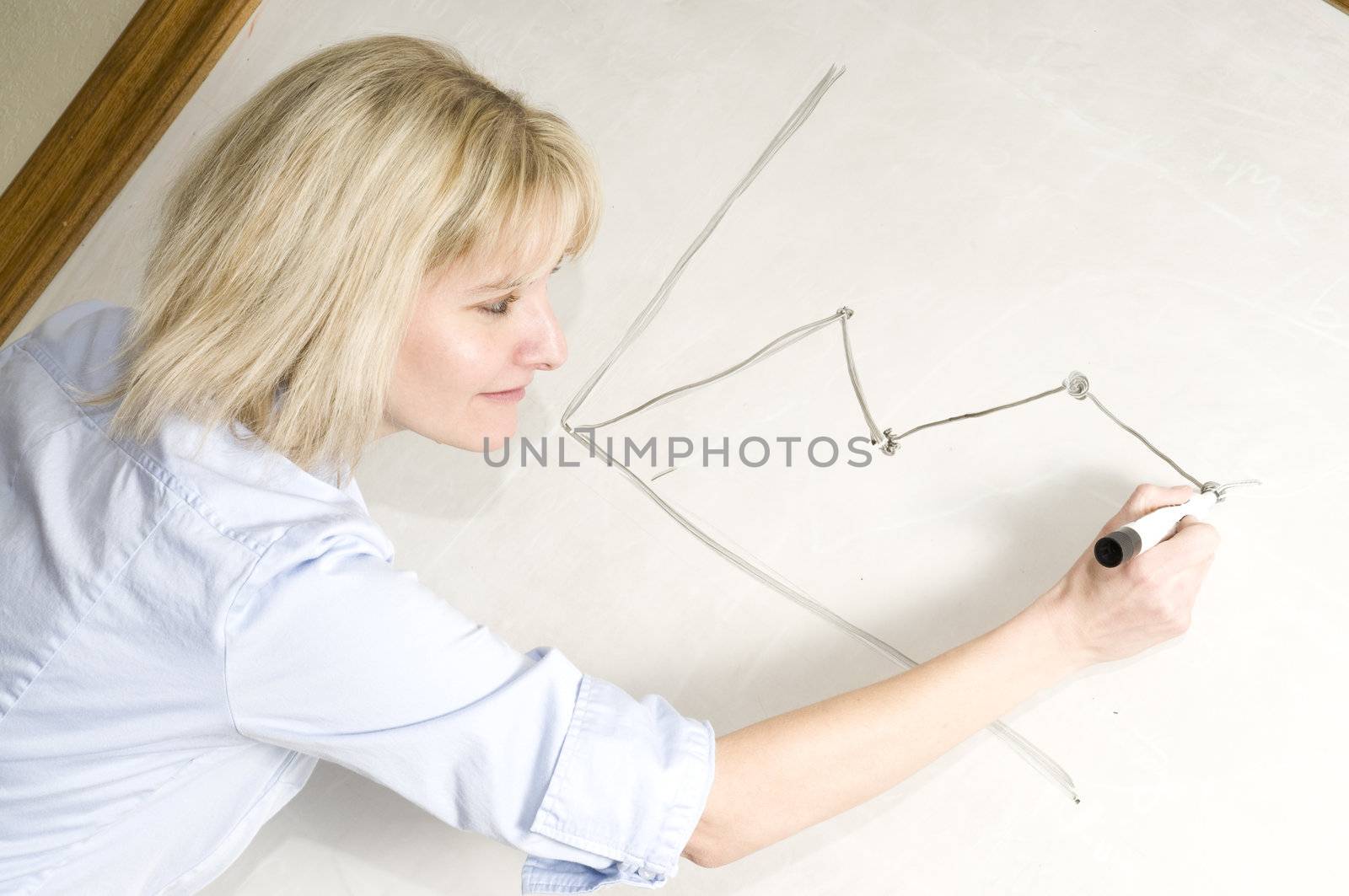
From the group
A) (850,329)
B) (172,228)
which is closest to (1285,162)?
(850,329)

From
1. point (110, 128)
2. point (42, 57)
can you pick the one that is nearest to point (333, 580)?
point (110, 128)

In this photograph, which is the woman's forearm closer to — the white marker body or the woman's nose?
the white marker body

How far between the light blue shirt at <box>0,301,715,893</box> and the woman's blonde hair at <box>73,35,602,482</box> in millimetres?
35

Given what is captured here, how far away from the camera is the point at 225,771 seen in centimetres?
68

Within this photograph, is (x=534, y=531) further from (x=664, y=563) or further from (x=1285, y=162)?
(x=1285, y=162)

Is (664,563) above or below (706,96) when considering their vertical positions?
below

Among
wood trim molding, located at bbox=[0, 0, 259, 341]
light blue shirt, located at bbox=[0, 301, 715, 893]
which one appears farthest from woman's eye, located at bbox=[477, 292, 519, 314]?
wood trim molding, located at bbox=[0, 0, 259, 341]

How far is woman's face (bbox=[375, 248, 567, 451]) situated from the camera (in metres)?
0.68

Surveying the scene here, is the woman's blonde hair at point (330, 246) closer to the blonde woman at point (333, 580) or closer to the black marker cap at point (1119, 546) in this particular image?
the blonde woman at point (333, 580)

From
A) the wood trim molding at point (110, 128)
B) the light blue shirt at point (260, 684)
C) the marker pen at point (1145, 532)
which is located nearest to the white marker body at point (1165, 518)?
the marker pen at point (1145, 532)

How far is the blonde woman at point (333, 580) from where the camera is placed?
0.58 m

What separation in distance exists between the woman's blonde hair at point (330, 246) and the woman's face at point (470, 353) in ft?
0.07

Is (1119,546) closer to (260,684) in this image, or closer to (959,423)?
(959,423)

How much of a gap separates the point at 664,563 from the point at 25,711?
424 millimetres
